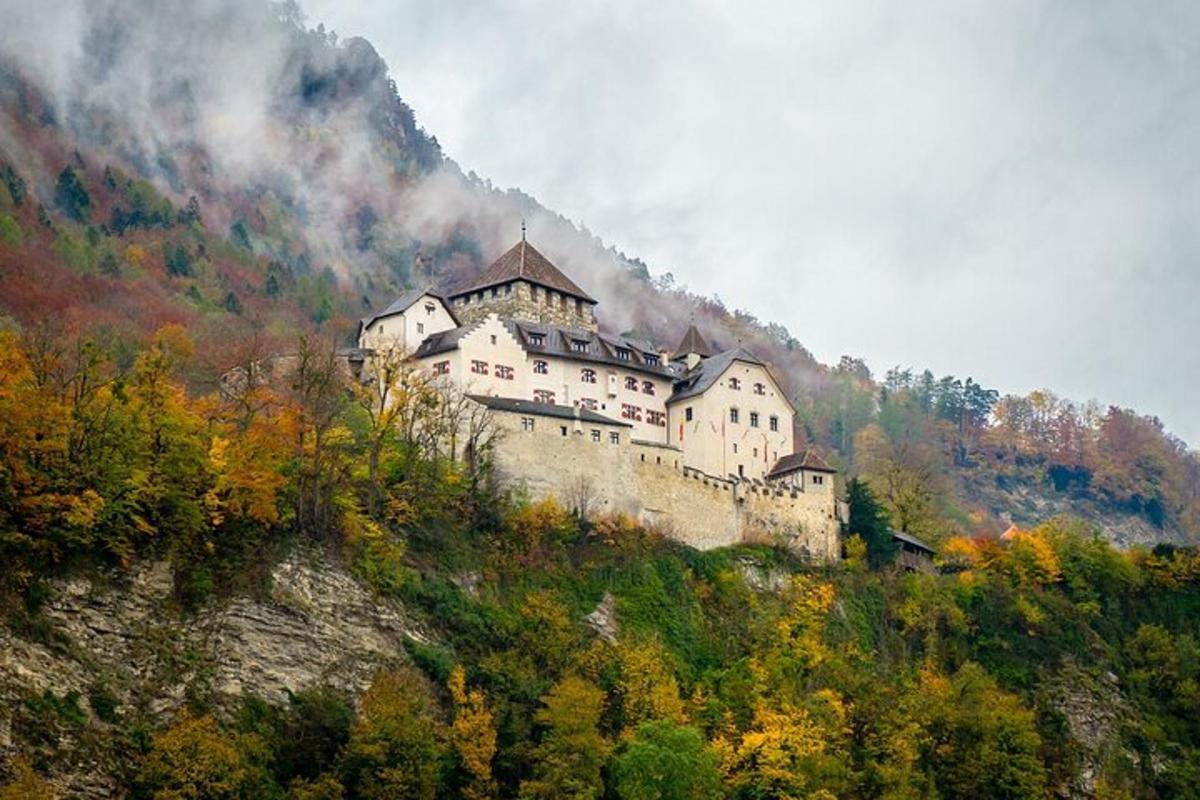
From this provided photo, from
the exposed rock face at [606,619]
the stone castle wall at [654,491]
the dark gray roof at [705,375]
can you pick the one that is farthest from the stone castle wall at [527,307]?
the exposed rock face at [606,619]

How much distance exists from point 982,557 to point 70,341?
163ft

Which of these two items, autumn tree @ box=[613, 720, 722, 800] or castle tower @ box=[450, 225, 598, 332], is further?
castle tower @ box=[450, 225, 598, 332]

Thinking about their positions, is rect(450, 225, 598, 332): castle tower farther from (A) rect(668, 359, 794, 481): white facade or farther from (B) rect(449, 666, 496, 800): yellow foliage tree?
(B) rect(449, 666, 496, 800): yellow foliage tree

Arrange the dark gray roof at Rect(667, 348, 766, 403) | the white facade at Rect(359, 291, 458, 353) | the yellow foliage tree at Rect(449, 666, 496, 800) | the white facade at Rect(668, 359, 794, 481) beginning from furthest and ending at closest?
the dark gray roof at Rect(667, 348, 766, 403), the white facade at Rect(668, 359, 794, 481), the white facade at Rect(359, 291, 458, 353), the yellow foliage tree at Rect(449, 666, 496, 800)

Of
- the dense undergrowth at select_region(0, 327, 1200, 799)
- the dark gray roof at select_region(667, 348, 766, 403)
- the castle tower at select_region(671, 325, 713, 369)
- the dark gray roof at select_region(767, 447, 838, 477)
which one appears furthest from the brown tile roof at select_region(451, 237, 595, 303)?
the dark gray roof at select_region(767, 447, 838, 477)

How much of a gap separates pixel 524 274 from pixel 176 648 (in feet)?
130

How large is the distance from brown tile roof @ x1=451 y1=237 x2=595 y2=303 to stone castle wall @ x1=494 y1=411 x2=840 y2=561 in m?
15.9

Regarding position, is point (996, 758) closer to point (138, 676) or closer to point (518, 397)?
point (518, 397)

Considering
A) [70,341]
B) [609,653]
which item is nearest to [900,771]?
[609,653]

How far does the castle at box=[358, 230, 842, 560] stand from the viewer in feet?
233

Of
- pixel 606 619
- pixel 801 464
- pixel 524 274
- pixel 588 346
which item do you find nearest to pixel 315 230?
pixel 524 274

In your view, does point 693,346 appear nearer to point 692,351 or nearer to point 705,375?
point 692,351

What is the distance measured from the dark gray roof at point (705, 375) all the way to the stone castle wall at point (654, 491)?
22.5 ft

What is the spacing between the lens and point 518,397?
7638cm
